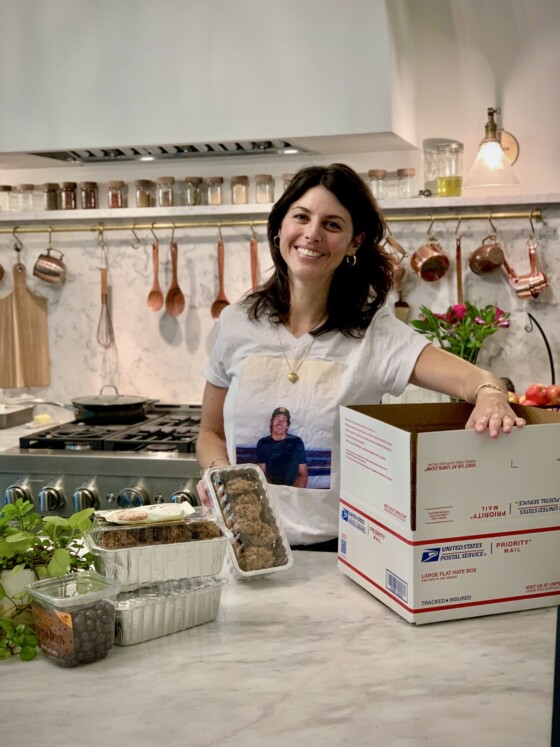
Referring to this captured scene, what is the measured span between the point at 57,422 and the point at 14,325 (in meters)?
0.50

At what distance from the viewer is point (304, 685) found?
4.00 feet

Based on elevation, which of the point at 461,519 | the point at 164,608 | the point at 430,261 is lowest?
the point at 164,608

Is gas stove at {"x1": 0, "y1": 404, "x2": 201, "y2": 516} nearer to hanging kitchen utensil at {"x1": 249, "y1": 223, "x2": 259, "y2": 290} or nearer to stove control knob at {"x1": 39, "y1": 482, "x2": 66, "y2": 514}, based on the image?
stove control knob at {"x1": 39, "y1": 482, "x2": 66, "y2": 514}

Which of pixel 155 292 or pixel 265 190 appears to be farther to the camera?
pixel 155 292

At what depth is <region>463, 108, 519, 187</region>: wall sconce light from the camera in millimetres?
3189

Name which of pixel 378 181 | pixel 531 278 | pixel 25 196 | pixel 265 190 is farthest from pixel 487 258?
pixel 25 196

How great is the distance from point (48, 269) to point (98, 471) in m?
1.07

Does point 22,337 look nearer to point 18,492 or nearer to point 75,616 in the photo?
point 18,492

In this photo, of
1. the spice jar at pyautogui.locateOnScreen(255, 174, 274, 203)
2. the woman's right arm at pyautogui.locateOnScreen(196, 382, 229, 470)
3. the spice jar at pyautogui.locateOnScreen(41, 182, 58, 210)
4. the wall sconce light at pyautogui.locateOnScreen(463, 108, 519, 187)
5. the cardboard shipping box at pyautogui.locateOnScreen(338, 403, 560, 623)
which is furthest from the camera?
the spice jar at pyautogui.locateOnScreen(41, 182, 58, 210)

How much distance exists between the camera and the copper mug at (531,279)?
3238 mm

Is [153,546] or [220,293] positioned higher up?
[220,293]

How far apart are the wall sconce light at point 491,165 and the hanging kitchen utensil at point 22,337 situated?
1761 millimetres

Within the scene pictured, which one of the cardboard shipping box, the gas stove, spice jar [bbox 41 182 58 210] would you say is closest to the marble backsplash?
spice jar [bbox 41 182 58 210]

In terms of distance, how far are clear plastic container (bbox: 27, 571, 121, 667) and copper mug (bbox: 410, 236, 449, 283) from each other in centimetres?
225
